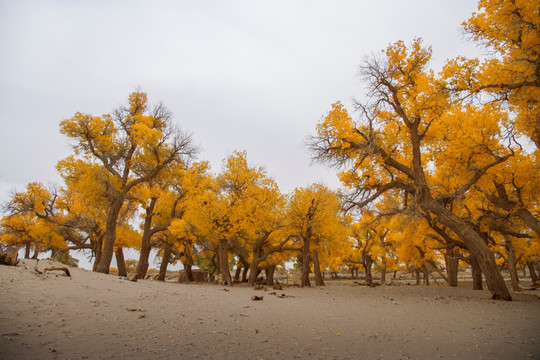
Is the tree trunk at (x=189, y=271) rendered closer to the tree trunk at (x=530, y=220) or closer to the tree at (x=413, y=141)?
the tree at (x=413, y=141)

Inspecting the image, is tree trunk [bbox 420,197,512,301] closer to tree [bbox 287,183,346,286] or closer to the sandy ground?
the sandy ground

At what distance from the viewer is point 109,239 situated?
16.7m

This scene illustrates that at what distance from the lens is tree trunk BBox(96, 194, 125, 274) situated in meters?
16.4

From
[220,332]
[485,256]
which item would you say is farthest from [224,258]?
[220,332]

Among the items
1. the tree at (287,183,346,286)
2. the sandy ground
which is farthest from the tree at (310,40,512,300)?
the tree at (287,183,346,286)

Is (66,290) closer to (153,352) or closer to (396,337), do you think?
(153,352)

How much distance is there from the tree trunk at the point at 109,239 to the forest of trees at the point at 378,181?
69 millimetres

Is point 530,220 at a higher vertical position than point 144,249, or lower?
higher

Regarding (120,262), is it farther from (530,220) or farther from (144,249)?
(530,220)

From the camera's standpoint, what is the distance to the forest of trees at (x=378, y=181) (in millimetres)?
8516

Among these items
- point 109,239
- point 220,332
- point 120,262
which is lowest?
point 120,262

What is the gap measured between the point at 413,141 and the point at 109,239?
58.9 ft

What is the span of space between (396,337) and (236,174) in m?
15.6

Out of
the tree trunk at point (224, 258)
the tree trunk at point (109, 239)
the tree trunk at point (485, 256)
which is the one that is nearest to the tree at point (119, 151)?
the tree trunk at point (109, 239)
